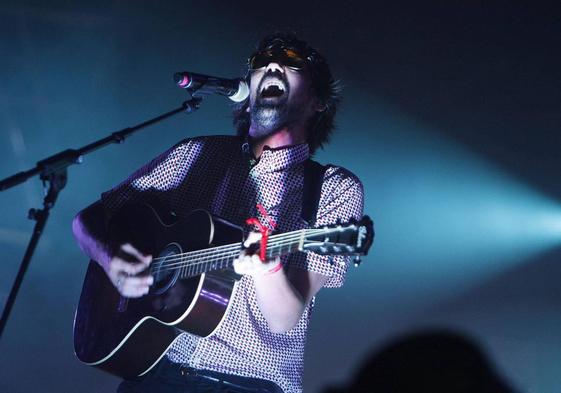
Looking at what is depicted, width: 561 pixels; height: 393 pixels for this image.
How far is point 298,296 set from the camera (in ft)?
7.87

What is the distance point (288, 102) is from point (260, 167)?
0.53 metres

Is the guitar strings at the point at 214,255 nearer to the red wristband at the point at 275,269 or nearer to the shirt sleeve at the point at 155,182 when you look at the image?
the red wristband at the point at 275,269

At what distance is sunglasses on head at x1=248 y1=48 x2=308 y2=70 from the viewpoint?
10.7ft

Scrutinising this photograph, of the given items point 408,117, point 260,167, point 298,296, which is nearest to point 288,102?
point 260,167

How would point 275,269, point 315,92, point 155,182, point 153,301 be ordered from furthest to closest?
point 315,92
point 155,182
point 153,301
point 275,269

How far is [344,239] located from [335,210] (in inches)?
27.9

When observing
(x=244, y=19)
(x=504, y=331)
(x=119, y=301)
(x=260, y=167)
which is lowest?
(x=119, y=301)

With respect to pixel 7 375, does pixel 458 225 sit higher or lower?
higher

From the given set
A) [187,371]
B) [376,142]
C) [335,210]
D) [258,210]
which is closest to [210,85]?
[258,210]

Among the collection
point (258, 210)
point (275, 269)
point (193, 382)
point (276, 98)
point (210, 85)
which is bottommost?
point (193, 382)

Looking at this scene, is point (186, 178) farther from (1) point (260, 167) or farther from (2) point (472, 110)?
(2) point (472, 110)

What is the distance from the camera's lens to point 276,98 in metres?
3.20

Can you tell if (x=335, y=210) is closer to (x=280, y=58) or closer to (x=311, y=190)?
(x=311, y=190)

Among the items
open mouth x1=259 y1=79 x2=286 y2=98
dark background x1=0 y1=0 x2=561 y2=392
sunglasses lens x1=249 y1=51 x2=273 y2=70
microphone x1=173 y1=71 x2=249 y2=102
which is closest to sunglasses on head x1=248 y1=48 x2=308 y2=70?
sunglasses lens x1=249 y1=51 x2=273 y2=70
